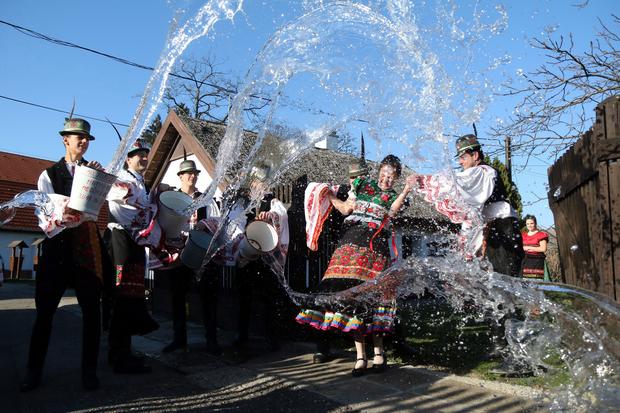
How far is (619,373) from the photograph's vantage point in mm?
2848

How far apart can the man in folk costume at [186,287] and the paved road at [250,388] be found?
0.18m

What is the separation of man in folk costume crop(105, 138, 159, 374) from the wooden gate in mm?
3774

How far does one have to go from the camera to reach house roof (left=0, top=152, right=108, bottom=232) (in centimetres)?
3469

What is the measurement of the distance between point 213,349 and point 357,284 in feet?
6.36

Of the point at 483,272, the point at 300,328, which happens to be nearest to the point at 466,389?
the point at 483,272

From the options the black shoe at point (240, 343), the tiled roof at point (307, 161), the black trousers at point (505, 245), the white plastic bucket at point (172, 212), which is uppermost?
the tiled roof at point (307, 161)

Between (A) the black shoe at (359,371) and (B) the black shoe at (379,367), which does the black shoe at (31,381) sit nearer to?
(A) the black shoe at (359,371)

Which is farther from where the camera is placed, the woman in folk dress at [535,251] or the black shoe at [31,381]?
the woman in folk dress at [535,251]

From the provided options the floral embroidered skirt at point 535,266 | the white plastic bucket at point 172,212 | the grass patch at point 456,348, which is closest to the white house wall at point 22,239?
the floral embroidered skirt at point 535,266

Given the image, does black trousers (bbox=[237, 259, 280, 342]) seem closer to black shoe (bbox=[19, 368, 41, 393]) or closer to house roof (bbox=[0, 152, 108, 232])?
black shoe (bbox=[19, 368, 41, 393])

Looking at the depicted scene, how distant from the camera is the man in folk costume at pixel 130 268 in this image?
4.29m

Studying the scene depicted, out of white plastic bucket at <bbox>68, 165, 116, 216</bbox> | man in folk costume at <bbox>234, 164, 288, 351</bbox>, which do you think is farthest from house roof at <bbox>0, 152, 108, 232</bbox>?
white plastic bucket at <bbox>68, 165, 116, 216</bbox>

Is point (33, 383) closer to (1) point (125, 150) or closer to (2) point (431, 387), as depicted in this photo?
(1) point (125, 150)

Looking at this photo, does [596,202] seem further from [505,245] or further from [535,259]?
[535,259]
